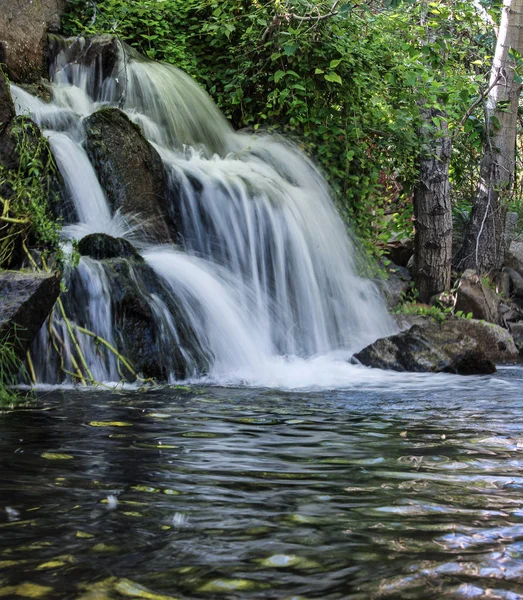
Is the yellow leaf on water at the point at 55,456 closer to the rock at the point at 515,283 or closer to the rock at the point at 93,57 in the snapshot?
the rock at the point at 93,57

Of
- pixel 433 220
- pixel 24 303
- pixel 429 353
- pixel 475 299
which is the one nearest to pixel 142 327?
pixel 24 303

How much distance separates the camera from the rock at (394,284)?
1024cm

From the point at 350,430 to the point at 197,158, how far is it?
18.7 feet

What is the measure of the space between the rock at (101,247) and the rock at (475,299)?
5208 millimetres

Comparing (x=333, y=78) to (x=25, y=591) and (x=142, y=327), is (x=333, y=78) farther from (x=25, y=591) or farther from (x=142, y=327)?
(x=25, y=591)

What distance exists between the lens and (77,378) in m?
5.31

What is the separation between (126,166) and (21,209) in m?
2.04

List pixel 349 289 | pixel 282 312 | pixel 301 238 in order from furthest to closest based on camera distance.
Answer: pixel 349 289 → pixel 301 238 → pixel 282 312

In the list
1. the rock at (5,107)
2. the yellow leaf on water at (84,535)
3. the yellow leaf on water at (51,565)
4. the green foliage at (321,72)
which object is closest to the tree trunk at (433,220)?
the green foliage at (321,72)

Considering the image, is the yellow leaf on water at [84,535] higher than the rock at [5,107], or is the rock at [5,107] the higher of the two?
the rock at [5,107]

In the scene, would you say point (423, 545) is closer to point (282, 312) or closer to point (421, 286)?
point (282, 312)

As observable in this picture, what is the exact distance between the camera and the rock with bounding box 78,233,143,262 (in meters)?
6.18

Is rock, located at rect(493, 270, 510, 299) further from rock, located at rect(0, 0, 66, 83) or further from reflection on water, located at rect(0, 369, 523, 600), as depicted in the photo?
reflection on water, located at rect(0, 369, 523, 600)

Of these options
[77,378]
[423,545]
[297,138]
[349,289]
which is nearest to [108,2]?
[297,138]
